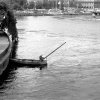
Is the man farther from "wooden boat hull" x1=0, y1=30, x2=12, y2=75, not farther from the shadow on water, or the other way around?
the shadow on water

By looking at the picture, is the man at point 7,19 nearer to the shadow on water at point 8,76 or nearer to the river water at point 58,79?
the river water at point 58,79

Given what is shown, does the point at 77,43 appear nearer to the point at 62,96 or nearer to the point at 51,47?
the point at 51,47

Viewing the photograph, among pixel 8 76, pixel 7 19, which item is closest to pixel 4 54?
pixel 8 76

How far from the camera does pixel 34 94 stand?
1523 inches

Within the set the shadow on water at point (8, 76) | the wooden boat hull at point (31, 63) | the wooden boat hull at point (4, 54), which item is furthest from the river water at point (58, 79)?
the wooden boat hull at point (4, 54)

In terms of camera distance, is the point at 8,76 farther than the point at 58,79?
Yes

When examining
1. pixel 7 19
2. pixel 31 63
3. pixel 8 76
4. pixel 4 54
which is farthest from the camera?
pixel 7 19

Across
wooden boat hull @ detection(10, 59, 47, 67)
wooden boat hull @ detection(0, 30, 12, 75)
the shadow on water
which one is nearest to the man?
wooden boat hull @ detection(0, 30, 12, 75)

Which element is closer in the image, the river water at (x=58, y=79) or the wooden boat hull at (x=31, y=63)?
the river water at (x=58, y=79)

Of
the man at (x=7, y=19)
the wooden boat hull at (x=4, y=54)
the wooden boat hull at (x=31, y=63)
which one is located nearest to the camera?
the wooden boat hull at (x=4, y=54)

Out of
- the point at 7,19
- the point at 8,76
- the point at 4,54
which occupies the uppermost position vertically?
the point at 7,19

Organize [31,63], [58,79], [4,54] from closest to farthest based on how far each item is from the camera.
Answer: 1. [58,79]
2. [4,54]
3. [31,63]

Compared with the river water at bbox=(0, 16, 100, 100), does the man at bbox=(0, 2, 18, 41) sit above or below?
above

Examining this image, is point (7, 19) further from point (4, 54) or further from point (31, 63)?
point (4, 54)
